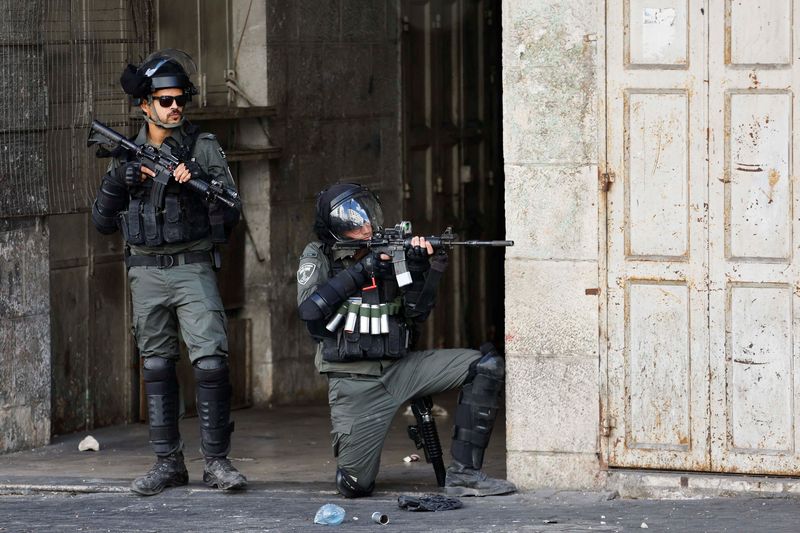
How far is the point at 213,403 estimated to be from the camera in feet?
26.0

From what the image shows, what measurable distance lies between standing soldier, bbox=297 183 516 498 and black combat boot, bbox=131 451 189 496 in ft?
2.68

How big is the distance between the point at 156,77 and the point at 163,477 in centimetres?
190

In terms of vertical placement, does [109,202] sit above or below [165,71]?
below

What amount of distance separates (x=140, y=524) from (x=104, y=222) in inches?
60.6

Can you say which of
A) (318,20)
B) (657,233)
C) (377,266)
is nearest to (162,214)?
(377,266)

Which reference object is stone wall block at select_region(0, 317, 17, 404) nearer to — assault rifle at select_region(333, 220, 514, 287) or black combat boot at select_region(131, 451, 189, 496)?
black combat boot at select_region(131, 451, 189, 496)

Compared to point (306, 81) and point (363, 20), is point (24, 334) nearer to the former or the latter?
point (306, 81)

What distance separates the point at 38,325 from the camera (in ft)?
30.0

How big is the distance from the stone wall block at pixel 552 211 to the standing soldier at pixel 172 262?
4.45ft

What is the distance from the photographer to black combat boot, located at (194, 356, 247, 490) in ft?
26.0

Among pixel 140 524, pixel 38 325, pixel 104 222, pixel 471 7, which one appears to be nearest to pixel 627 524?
pixel 140 524

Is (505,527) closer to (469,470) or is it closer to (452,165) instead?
(469,470)

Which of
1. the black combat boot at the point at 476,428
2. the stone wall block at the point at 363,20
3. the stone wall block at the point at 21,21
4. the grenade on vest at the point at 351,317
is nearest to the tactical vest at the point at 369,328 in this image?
the grenade on vest at the point at 351,317

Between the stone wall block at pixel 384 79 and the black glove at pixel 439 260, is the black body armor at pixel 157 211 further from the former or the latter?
the stone wall block at pixel 384 79
